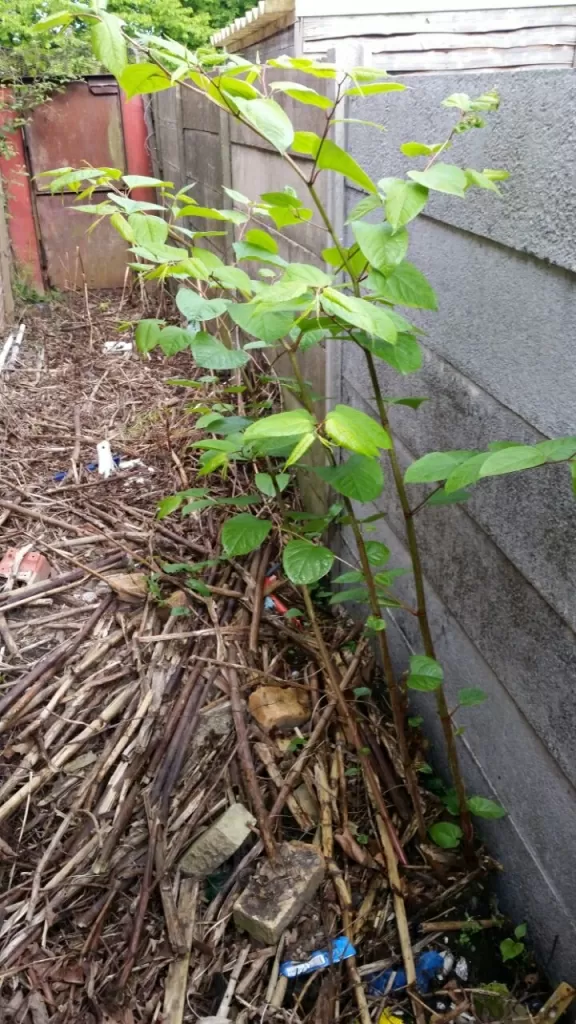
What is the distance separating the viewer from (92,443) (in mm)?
4316

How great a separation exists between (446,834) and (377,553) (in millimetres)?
711

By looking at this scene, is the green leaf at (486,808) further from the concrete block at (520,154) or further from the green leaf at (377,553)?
the concrete block at (520,154)

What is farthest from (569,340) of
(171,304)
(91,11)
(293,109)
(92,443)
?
(171,304)

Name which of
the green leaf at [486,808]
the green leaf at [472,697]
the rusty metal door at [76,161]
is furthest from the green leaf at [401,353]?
the rusty metal door at [76,161]

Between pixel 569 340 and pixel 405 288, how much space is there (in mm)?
286

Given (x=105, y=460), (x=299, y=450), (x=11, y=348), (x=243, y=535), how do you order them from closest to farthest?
(x=299, y=450) → (x=243, y=535) → (x=105, y=460) → (x=11, y=348)

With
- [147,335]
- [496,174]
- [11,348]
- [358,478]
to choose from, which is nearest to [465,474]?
[358,478]

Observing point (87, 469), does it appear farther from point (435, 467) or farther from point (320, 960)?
point (435, 467)

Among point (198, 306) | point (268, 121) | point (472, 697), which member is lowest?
point (472, 697)

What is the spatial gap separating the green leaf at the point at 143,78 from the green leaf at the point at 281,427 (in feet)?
1.81

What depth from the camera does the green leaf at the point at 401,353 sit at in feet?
4.47

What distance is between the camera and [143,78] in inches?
47.0

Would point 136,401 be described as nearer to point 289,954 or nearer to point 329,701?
point 329,701

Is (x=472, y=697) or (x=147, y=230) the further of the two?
(x=472, y=697)
